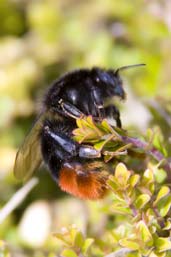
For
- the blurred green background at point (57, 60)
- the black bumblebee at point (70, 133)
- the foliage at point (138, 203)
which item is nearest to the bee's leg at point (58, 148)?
the black bumblebee at point (70, 133)

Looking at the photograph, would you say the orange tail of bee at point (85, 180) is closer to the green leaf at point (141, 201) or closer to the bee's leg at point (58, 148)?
the bee's leg at point (58, 148)

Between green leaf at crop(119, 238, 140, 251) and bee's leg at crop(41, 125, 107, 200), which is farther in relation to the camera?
bee's leg at crop(41, 125, 107, 200)

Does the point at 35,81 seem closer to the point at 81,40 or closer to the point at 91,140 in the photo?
the point at 81,40

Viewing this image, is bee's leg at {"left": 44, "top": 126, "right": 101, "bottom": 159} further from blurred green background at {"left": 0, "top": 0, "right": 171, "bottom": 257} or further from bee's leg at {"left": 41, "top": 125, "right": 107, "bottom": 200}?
blurred green background at {"left": 0, "top": 0, "right": 171, "bottom": 257}

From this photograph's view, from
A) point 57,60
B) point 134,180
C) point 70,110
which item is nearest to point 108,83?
point 70,110

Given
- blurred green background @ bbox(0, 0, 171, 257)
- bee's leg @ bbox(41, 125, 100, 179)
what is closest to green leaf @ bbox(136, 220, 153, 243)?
bee's leg @ bbox(41, 125, 100, 179)

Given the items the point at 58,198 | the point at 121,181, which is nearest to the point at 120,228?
the point at 121,181

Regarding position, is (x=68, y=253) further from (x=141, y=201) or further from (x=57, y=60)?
(x=57, y=60)
